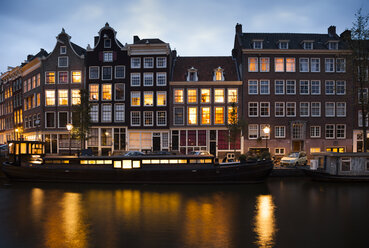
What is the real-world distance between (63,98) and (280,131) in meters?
34.9

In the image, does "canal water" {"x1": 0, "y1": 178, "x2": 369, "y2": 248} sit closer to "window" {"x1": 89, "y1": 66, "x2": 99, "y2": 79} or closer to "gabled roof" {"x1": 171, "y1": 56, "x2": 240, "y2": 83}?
"gabled roof" {"x1": 171, "y1": 56, "x2": 240, "y2": 83}

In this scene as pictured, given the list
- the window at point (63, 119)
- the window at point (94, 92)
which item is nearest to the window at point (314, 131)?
the window at point (94, 92)

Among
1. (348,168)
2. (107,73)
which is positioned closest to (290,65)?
(348,168)

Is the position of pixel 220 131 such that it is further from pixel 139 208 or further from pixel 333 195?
pixel 139 208

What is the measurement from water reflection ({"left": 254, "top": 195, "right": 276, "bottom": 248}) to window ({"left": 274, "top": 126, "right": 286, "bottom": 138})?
22818mm

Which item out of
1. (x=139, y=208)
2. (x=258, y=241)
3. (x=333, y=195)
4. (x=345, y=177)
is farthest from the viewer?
(x=345, y=177)

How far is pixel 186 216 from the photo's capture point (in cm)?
1625

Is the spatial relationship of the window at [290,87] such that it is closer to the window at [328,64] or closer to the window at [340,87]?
the window at [328,64]

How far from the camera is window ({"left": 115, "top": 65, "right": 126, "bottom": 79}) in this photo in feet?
142

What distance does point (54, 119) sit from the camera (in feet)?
147

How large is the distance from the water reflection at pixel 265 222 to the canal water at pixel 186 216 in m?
0.05

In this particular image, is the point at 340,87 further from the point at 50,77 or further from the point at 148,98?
the point at 50,77

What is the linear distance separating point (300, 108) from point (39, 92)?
42.7m

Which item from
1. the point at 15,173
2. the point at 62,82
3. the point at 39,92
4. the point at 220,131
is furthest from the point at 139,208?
the point at 39,92
